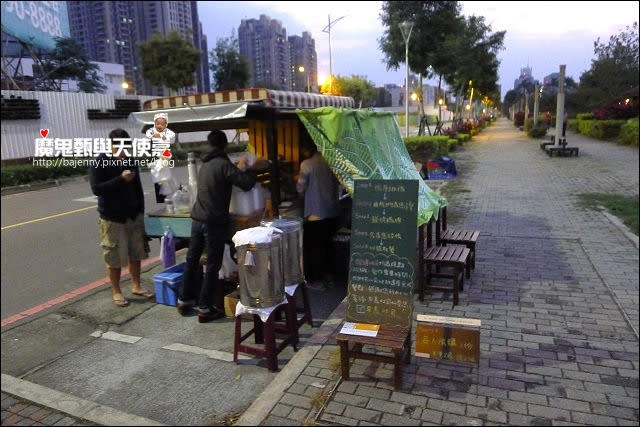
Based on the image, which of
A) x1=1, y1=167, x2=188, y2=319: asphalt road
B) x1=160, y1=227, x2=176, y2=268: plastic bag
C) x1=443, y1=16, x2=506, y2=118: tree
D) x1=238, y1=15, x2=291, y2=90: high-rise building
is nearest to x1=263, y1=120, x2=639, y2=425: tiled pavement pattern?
x1=160, y1=227, x2=176, y2=268: plastic bag

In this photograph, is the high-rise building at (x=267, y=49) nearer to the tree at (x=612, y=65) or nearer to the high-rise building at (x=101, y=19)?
the tree at (x=612, y=65)

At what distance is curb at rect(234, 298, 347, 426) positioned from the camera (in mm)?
3023

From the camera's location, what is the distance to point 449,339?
3453mm

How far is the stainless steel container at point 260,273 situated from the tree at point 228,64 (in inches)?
1297

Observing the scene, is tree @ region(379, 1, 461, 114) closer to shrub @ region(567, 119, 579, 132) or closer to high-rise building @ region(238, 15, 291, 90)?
shrub @ region(567, 119, 579, 132)

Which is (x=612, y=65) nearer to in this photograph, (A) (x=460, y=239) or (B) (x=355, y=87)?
(A) (x=460, y=239)

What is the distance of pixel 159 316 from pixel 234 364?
4.79 feet

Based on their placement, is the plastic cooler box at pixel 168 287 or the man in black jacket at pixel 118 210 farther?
the plastic cooler box at pixel 168 287

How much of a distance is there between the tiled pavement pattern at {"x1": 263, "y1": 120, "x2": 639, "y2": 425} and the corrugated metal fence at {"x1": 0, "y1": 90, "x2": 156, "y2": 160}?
46.8 ft

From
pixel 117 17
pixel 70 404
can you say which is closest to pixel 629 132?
pixel 117 17

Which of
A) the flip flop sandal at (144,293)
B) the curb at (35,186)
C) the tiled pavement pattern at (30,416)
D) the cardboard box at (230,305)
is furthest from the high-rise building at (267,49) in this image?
the tiled pavement pattern at (30,416)

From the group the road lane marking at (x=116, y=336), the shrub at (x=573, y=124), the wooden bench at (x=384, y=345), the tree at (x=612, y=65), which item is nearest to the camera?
the wooden bench at (x=384, y=345)

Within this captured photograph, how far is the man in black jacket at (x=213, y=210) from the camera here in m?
4.38

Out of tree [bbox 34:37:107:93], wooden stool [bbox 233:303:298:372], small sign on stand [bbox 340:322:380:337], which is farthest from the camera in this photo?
tree [bbox 34:37:107:93]
